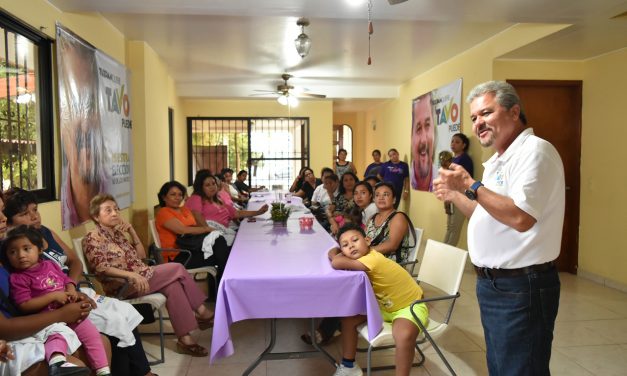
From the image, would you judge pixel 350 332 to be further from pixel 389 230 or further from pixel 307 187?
pixel 307 187

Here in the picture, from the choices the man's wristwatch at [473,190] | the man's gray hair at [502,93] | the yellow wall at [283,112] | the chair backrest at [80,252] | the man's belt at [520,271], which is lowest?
the chair backrest at [80,252]

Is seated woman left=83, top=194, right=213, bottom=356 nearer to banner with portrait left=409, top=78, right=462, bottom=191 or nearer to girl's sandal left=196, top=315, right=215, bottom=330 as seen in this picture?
girl's sandal left=196, top=315, right=215, bottom=330

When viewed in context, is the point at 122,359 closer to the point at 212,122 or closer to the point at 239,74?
the point at 239,74

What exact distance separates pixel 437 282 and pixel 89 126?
303 cm

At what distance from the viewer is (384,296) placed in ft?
7.82

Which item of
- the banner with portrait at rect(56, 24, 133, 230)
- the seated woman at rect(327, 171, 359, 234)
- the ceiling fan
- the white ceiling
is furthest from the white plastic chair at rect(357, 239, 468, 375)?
the ceiling fan

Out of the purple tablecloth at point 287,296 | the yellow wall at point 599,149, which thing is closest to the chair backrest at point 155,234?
the purple tablecloth at point 287,296

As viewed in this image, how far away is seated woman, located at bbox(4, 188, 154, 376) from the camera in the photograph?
7.80 ft

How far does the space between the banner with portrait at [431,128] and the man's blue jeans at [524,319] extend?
4.37m

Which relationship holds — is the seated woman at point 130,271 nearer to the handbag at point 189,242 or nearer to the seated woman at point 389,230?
the handbag at point 189,242

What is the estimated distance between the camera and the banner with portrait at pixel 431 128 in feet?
19.4

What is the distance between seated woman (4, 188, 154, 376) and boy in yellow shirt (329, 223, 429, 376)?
1.13 m

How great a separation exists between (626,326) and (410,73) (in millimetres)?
4843

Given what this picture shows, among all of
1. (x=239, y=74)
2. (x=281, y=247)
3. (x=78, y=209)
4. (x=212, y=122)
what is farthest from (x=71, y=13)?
(x=212, y=122)
